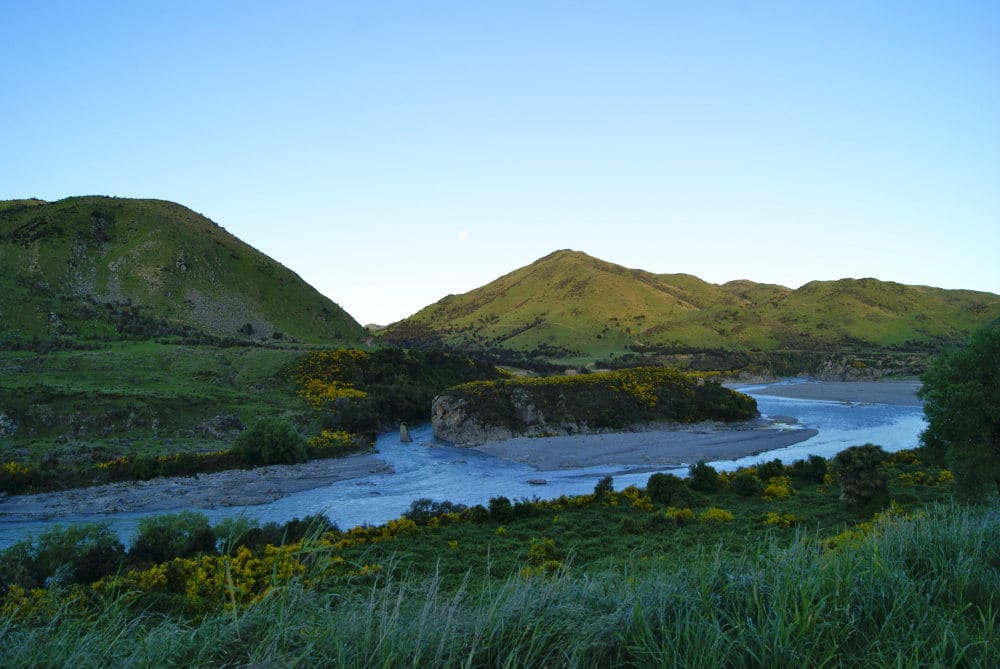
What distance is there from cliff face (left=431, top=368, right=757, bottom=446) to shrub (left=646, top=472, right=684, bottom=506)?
94.0 feet

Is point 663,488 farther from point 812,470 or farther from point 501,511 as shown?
point 812,470

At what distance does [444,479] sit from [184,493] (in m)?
18.8

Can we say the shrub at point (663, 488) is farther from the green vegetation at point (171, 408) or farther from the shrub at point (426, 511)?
the green vegetation at point (171, 408)

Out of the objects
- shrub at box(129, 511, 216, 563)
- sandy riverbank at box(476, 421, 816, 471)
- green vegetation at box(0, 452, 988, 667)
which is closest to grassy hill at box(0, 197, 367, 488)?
shrub at box(129, 511, 216, 563)

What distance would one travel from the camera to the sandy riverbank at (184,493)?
118ft

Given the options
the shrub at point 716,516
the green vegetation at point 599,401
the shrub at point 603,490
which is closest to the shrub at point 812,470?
the shrub at point 716,516

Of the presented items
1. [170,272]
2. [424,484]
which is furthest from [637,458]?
[170,272]

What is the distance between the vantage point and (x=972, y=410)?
78.9 ft

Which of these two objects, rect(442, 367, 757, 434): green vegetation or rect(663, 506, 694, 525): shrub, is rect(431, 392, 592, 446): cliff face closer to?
rect(442, 367, 757, 434): green vegetation

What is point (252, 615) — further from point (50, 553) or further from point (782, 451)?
point (782, 451)

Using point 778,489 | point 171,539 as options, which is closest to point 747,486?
point 778,489

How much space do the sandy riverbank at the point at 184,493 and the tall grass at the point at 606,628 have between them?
103ft

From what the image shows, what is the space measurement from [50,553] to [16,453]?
25.6 metres

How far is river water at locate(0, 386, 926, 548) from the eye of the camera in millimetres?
35312
